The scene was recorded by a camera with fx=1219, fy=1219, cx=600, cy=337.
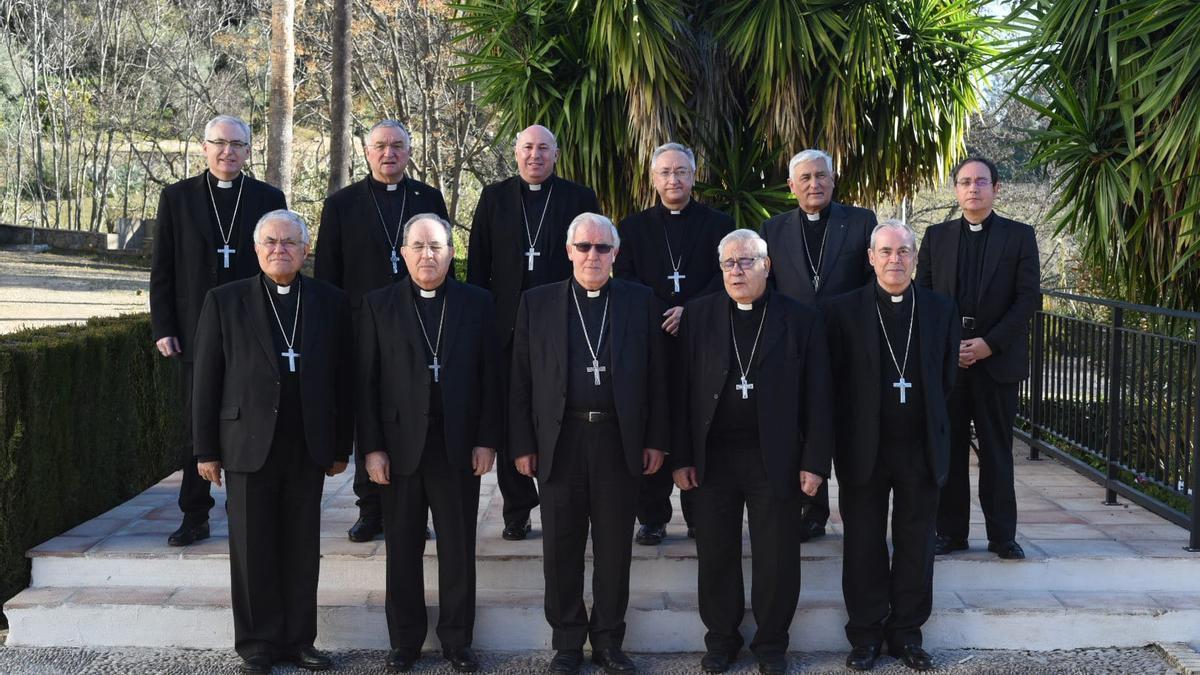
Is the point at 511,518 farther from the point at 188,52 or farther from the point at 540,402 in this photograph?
the point at 188,52

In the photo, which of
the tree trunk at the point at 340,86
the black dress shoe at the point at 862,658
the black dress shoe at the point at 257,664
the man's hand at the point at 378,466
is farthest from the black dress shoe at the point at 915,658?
the tree trunk at the point at 340,86

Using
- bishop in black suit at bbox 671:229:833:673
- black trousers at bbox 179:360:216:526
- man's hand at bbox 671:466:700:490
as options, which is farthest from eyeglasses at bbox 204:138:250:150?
man's hand at bbox 671:466:700:490

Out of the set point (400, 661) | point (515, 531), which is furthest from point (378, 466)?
point (515, 531)

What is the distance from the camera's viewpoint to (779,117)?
357 inches

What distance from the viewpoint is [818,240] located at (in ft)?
18.4

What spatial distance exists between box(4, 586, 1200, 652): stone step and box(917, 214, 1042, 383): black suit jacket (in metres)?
1.08

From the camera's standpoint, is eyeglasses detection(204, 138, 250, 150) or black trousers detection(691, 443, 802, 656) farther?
eyeglasses detection(204, 138, 250, 150)

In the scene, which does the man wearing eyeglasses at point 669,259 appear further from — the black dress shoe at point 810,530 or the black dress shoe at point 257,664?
the black dress shoe at point 257,664

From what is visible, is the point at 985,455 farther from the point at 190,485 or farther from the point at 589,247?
the point at 190,485

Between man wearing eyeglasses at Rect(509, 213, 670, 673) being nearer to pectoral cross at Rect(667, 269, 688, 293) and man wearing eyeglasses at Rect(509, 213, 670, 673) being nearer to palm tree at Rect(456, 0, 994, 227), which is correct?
pectoral cross at Rect(667, 269, 688, 293)

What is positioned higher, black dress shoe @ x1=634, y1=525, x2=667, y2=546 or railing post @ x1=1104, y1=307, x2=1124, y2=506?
railing post @ x1=1104, y1=307, x2=1124, y2=506

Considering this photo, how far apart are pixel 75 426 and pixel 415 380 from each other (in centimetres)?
218

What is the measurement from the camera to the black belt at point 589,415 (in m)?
4.72

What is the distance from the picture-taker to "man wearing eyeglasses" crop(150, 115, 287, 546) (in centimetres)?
550
